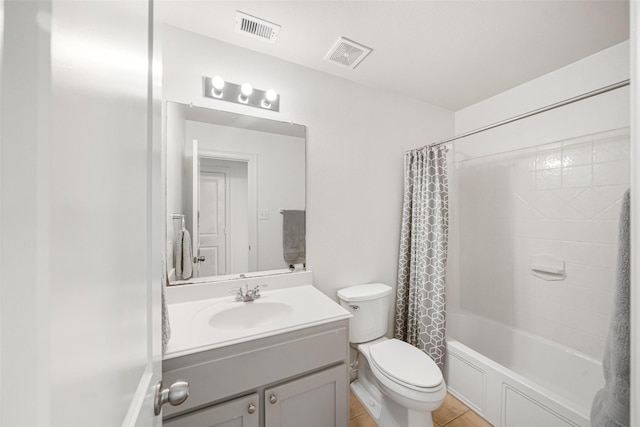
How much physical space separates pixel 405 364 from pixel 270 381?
2.63 feet

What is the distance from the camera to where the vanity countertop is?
37.9 inches

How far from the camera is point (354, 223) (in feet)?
6.07

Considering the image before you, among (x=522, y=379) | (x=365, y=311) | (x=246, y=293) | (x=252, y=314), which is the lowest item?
(x=522, y=379)

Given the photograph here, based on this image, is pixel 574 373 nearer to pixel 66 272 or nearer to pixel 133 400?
pixel 133 400

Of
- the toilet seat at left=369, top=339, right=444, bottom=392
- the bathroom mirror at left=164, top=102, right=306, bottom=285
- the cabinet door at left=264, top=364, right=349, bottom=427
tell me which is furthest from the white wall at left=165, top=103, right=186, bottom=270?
the toilet seat at left=369, top=339, right=444, bottom=392

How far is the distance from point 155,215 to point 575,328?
2.47m

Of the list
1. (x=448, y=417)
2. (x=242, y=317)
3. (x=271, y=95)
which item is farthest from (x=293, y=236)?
(x=448, y=417)

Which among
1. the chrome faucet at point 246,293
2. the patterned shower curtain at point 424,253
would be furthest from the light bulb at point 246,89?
the patterned shower curtain at point 424,253

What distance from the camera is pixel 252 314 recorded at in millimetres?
1354

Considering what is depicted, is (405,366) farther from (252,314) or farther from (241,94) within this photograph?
(241,94)

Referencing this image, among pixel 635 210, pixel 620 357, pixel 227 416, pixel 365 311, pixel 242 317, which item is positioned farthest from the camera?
pixel 365 311

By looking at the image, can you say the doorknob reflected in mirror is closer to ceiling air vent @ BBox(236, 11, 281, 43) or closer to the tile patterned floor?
the tile patterned floor

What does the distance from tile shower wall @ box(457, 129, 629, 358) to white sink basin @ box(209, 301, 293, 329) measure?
1.82 meters

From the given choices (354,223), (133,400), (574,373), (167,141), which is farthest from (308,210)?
(574,373)
